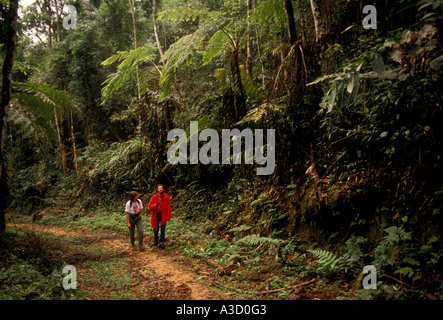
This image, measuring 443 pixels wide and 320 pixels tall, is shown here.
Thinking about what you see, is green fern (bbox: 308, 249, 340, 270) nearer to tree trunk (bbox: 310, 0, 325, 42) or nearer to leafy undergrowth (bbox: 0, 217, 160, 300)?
leafy undergrowth (bbox: 0, 217, 160, 300)

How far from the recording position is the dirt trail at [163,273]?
14.3 ft

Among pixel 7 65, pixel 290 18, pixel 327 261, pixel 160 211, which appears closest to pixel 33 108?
pixel 7 65

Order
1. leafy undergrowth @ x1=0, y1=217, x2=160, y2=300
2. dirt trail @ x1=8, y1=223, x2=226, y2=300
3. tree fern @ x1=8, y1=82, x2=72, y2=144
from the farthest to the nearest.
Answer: tree fern @ x1=8, y1=82, x2=72, y2=144 → dirt trail @ x1=8, y1=223, x2=226, y2=300 → leafy undergrowth @ x1=0, y1=217, x2=160, y2=300

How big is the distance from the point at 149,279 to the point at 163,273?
0.37 m

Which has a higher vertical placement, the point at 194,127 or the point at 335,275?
the point at 194,127

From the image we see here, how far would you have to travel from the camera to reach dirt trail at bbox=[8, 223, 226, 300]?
4363mm

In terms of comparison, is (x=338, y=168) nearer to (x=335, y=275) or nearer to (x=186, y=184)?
(x=335, y=275)

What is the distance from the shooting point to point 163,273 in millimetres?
5242

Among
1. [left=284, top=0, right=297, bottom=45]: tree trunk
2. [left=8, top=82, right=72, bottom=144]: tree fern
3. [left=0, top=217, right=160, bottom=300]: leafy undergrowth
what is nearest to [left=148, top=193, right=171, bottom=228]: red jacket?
[left=0, top=217, right=160, bottom=300]: leafy undergrowth

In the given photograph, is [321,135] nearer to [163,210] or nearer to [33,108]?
[163,210]

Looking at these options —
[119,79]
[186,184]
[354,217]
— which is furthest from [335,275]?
[119,79]

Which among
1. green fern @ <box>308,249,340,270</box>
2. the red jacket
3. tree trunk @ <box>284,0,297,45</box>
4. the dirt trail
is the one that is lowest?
the dirt trail

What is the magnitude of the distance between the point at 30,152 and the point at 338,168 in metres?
20.9

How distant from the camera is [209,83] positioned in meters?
11.3
